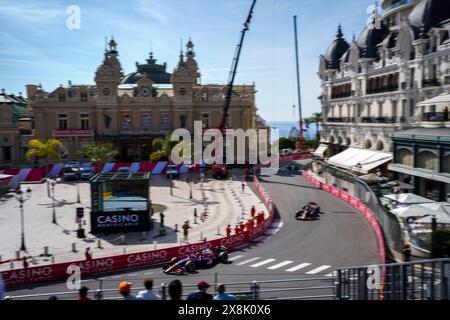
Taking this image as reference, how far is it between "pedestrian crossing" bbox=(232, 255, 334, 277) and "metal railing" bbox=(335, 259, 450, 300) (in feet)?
27.6

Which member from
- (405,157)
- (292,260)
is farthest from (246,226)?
(405,157)

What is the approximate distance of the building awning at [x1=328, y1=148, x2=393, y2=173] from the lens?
43312 mm

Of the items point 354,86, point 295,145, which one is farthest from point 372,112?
point 295,145

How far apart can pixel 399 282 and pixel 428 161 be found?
2536 cm

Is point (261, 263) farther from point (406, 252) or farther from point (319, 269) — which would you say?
point (406, 252)

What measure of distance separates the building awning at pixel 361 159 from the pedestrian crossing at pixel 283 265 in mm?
23964

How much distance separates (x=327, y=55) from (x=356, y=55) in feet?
38.6

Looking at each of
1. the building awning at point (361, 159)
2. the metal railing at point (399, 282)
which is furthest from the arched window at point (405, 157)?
the metal railing at point (399, 282)

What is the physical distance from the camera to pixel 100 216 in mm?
29734

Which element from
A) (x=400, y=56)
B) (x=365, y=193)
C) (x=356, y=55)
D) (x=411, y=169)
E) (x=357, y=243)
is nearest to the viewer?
(x=357, y=243)

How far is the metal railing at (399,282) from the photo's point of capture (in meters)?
10.3

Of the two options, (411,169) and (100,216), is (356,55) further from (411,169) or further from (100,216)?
(100,216)

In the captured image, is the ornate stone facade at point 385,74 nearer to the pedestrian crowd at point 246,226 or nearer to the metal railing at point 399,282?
the pedestrian crowd at point 246,226

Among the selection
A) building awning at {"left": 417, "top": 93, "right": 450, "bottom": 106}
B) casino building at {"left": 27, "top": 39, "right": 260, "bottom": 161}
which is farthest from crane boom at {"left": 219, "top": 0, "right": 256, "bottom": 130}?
building awning at {"left": 417, "top": 93, "right": 450, "bottom": 106}
